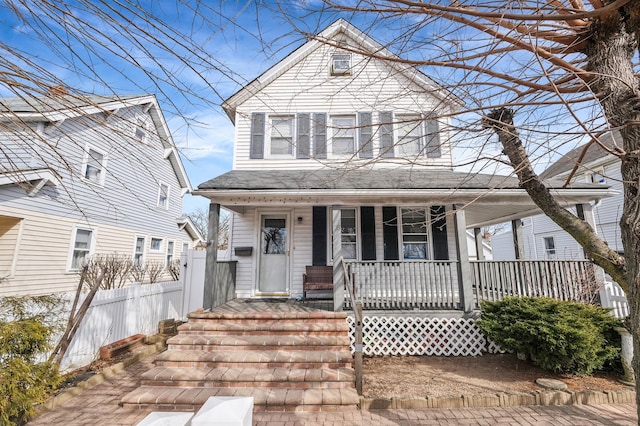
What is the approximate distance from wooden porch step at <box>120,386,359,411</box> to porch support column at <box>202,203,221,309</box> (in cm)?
202

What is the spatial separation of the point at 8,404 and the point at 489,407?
5.34 metres

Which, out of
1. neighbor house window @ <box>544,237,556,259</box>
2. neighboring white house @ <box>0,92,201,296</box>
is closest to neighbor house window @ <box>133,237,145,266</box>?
neighboring white house @ <box>0,92,201,296</box>

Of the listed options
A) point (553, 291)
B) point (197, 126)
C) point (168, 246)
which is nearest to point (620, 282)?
point (197, 126)

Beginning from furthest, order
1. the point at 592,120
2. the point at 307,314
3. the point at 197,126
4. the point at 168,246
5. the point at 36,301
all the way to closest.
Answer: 1. the point at 168,246
2. the point at 307,314
3. the point at 36,301
4. the point at 592,120
5. the point at 197,126

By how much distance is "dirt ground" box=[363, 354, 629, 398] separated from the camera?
3.96m

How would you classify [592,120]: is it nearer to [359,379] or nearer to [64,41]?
[359,379]

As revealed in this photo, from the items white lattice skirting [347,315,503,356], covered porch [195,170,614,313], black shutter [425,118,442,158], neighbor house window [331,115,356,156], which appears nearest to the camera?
black shutter [425,118,442,158]

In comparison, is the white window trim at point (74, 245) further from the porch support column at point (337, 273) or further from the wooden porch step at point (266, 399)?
the porch support column at point (337, 273)

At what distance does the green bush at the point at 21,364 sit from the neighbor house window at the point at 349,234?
18.8 feet

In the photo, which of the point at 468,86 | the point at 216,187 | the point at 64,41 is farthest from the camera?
the point at 216,187

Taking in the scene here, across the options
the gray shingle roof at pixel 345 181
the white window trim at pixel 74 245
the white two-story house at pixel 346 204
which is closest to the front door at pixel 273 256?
the white two-story house at pixel 346 204

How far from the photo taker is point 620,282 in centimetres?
221

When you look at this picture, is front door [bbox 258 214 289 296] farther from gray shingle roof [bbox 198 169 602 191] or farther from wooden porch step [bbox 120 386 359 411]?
wooden porch step [bbox 120 386 359 411]

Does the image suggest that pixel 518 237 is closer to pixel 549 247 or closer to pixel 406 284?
pixel 406 284
